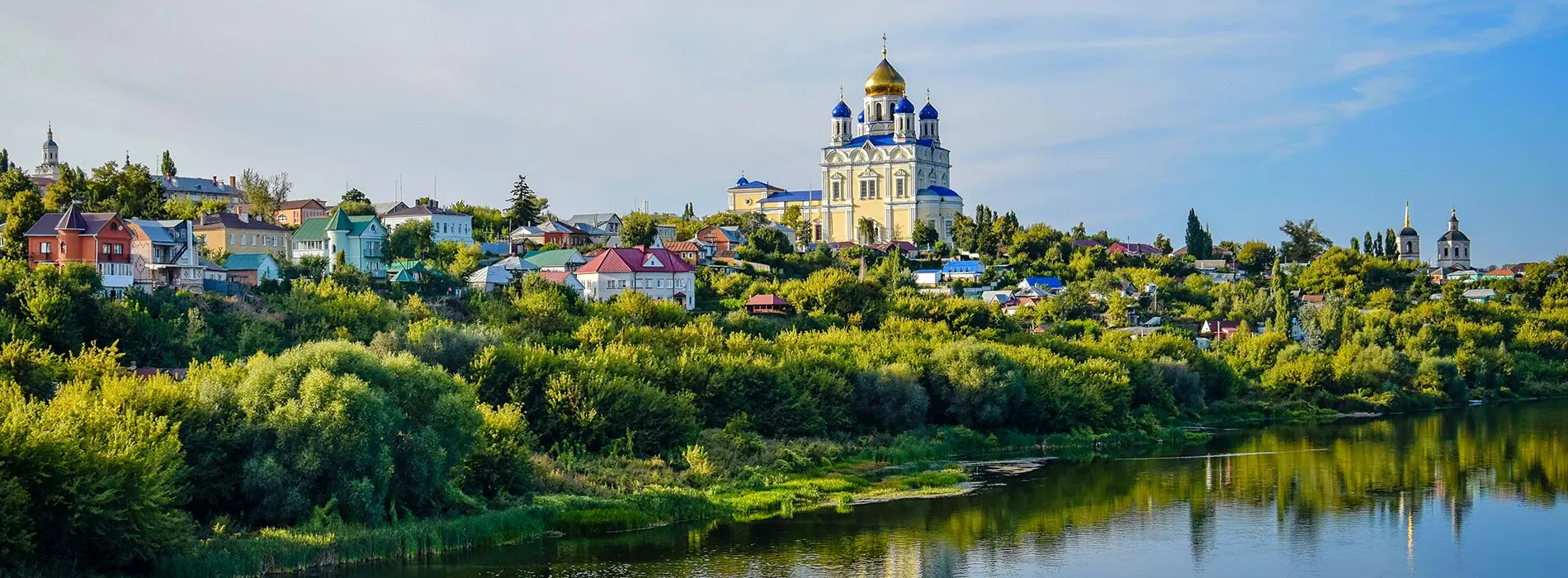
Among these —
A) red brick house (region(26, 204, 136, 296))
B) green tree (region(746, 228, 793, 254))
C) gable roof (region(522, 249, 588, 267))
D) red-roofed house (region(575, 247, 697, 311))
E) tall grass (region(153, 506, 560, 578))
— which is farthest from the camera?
green tree (region(746, 228, 793, 254))

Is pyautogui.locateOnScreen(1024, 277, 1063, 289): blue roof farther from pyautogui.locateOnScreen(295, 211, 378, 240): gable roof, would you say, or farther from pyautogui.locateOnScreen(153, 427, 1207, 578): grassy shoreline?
pyautogui.locateOnScreen(153, 427, 1207, 578): grassy shoreline

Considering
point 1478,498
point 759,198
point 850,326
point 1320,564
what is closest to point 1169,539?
point 1320,564

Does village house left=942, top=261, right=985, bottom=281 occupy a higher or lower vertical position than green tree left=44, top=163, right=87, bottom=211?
lower

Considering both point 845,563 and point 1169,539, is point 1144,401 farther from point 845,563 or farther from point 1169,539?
point 845,563

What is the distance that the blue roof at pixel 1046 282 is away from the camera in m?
63.4

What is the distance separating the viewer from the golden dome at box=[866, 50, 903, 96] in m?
81.3

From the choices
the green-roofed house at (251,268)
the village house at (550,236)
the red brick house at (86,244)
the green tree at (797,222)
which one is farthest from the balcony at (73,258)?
the green tree at (797,222)

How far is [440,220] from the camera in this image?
2429 inches

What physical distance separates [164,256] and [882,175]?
4454 centimetres

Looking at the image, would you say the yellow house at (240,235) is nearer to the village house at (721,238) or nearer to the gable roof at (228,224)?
the gable roof at (228,224)

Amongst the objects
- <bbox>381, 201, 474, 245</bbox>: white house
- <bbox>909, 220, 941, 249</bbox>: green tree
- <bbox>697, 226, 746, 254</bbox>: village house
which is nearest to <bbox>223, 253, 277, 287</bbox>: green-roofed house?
<bbox>381, 201, 474, 245</bbox>: white house

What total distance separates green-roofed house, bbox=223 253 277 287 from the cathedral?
3534 centimetres

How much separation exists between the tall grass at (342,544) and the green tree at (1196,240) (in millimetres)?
59578

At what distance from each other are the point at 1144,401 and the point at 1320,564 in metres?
20.2
